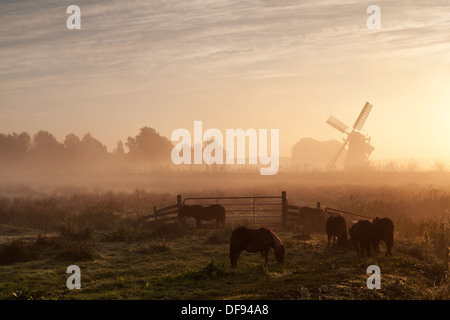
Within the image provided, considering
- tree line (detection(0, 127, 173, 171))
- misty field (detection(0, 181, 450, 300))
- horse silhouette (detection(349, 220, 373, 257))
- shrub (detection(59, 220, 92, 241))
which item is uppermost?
tree line (detection(0, 127, 173, 171))

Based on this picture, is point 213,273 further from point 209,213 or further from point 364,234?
point 209,213

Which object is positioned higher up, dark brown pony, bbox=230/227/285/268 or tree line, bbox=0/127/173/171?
tree line, bbox=0/127/173/171

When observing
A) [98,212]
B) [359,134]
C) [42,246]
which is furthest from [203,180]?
[42,246]

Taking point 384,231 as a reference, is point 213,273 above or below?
below

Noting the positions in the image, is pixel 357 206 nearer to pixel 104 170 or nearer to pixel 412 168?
pixel 412 168

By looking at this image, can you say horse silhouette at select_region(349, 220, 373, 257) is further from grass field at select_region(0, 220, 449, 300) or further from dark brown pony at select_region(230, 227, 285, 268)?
dark brown pony at select_region(230, 227, 285, 268)

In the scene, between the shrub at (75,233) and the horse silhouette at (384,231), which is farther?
the shrub at (75,233)

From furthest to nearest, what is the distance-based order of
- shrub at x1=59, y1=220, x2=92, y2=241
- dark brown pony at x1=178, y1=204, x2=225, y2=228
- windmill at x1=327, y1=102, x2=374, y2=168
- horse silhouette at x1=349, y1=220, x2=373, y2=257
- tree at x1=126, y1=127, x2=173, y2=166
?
tree at x1=126, y1=127, x2=173, y2=166, windmill at x1=327, y1=102, x2=374, y2=168, dark brown pony at x1=178, y1=204, x2=225, y2=228, shrub at x1=59, y1=220, x2=92, y2=241, horse silhouette at x1=349, y1=220, x2=373, y2=257

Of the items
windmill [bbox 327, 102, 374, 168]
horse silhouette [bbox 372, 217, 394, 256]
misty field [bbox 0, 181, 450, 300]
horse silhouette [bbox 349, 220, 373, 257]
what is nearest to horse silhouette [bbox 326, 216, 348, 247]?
misty field [bbox 0, 181, 450, 300]

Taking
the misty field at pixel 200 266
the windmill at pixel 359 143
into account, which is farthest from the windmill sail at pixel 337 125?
the misty field at pixel 200 266

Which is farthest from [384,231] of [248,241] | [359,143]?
[359,143]

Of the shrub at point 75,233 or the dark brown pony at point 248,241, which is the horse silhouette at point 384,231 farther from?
the shrub at point 75,233

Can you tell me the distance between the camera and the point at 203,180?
70.2m
